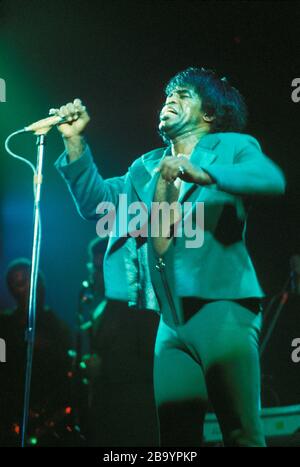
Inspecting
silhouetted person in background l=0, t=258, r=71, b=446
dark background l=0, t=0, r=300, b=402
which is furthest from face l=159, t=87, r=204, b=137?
silhouetted person in background l=0, t=258, r=71, b=446

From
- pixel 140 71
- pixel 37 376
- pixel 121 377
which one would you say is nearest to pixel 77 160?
pixel 140 71

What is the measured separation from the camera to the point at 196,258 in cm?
187

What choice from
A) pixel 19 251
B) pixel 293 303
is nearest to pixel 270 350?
pixel 293 303

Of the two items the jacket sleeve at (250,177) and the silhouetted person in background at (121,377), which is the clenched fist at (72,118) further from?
the silhouetted person in background at (121,377)

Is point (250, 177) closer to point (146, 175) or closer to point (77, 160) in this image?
point (146, 175)

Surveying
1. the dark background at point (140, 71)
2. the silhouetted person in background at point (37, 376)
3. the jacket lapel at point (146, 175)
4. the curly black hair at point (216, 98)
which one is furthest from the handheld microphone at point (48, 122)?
the silhouetted person in background at point (37, 376)

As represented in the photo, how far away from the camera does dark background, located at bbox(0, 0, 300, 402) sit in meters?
2.83

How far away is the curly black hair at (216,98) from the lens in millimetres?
2141

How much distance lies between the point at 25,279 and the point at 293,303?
1.66m

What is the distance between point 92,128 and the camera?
3.16 metres

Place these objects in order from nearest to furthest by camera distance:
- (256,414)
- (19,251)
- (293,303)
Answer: (256,414), (293,303), (19,251)

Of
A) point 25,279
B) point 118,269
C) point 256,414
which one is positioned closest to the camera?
point 256,414

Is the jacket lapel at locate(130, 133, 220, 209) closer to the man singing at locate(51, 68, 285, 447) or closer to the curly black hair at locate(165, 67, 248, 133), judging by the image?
the man singing at locate(51, 68, 285, 447)
